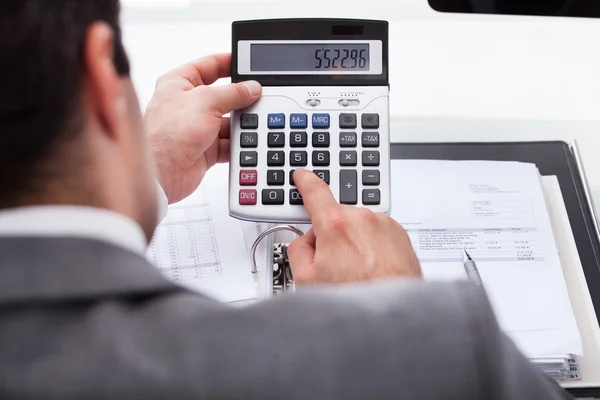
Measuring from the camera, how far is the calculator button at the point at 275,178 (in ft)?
1.61

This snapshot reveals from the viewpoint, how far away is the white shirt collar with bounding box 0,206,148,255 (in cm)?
24

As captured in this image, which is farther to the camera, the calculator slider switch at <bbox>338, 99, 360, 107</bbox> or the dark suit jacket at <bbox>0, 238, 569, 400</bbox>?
the calculator slider switch at <bbox>338, 99, 360, 107</bbox>

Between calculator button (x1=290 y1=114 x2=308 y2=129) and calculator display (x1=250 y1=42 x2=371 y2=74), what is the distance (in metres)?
0.04

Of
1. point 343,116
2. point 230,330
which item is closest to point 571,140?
point 343,116

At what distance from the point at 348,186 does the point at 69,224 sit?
273mm

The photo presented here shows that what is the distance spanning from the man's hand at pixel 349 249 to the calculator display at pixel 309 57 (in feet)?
0.45

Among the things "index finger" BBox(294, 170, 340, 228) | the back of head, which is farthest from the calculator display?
the back of head

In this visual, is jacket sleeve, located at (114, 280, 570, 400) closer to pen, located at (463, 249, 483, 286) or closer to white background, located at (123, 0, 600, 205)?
pen, located at (463, 249, 483, 286)

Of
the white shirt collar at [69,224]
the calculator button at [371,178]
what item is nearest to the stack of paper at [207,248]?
the calculator button at [371,178]

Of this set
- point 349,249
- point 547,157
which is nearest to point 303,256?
point 349,249

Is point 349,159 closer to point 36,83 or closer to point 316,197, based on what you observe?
point 316,197

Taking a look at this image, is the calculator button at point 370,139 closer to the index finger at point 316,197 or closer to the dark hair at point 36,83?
the index finger at point 316,197

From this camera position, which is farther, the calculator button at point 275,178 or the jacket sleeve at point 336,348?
the calculator button at point 275,178

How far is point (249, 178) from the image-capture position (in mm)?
497
